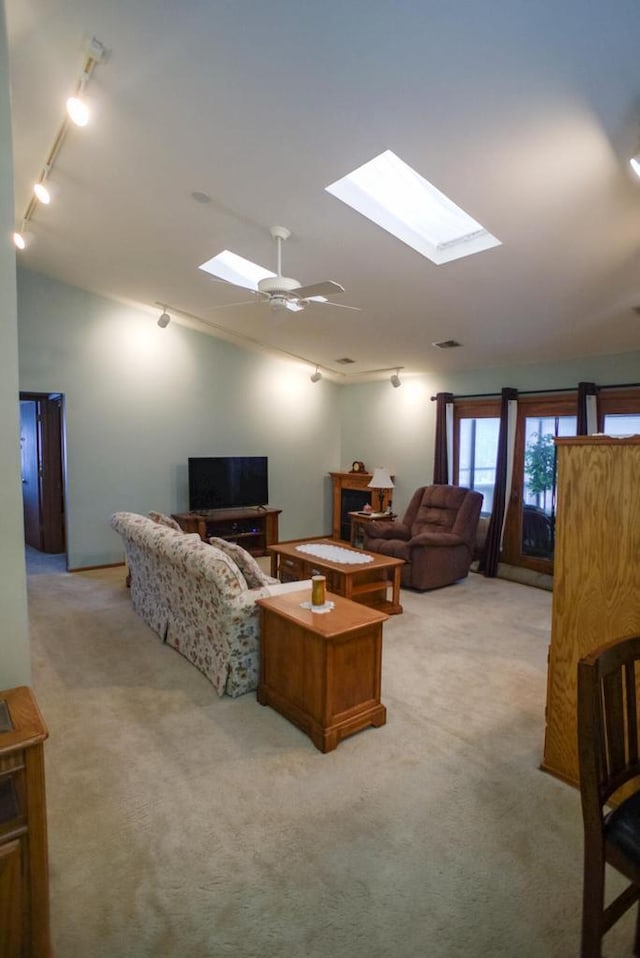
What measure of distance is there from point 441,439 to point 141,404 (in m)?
3.90

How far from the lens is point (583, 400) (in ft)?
16.3

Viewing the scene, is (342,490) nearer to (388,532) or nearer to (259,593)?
(388,532)

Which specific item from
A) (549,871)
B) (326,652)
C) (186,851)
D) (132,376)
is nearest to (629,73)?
(326,652)

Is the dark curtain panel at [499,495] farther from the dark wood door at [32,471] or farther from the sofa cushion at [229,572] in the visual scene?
the dark wood door at [32,471]

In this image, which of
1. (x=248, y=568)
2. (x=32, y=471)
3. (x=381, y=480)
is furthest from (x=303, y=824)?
(x=32, y=471)

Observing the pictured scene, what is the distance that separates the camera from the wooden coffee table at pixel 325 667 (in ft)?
7.98

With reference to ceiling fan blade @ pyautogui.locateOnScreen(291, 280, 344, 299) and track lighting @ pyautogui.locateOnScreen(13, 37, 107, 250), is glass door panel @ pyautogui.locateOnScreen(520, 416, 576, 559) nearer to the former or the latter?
ceiling fan blade @ pyautogui.locateOnScreen(291, 280, 344, 299)

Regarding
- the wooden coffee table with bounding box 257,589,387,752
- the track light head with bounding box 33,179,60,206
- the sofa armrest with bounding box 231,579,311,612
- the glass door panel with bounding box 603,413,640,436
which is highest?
the track light head with bounding box 33,179,60,206

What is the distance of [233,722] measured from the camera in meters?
2.71

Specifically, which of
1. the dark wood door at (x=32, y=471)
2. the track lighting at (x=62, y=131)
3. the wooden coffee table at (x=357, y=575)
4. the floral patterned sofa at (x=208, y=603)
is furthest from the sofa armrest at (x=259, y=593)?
the dark wood door at (x=32, y=471)

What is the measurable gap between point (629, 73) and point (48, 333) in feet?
18.3

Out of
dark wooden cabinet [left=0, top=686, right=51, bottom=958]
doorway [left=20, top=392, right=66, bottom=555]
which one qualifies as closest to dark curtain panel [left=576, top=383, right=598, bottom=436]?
dark wooden cabinet [left=0, top=686, right=51, bottom=958]

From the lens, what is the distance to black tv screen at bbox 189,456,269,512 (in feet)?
20.6

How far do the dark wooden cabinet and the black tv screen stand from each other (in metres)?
5.03
